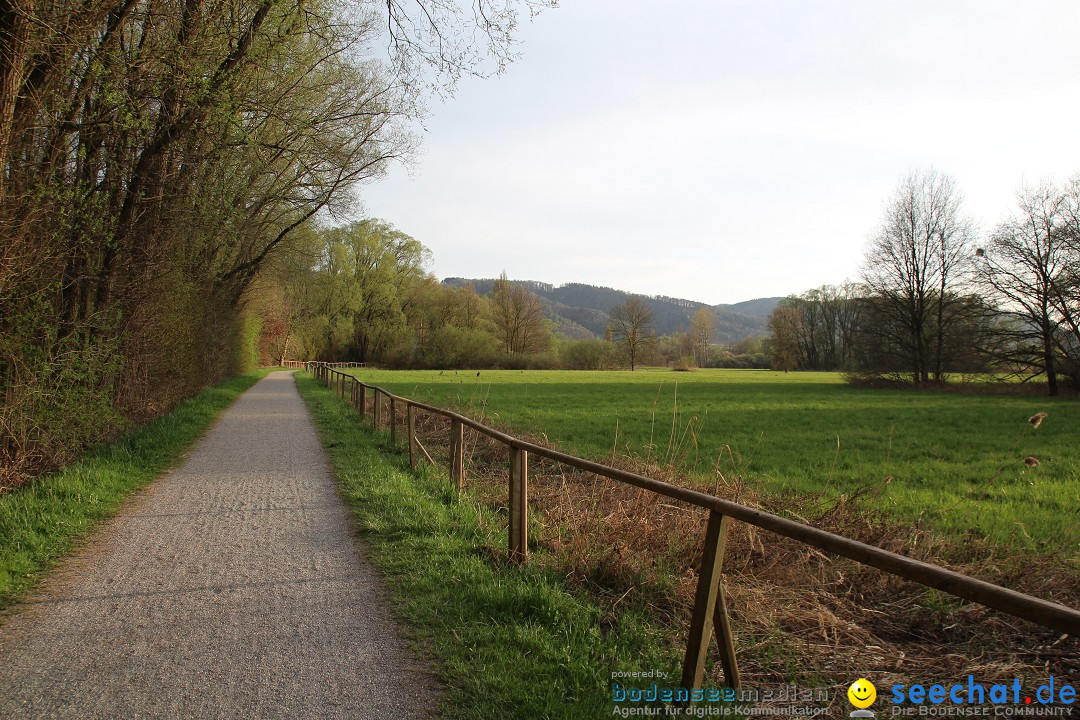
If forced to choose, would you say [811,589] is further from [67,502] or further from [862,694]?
[67,502]

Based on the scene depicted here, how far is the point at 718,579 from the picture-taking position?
2.73 metres

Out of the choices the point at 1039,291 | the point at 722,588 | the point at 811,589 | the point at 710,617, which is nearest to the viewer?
the point at 710,617

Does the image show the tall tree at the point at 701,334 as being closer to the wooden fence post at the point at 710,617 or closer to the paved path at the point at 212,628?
the paved path at the point at 212,628

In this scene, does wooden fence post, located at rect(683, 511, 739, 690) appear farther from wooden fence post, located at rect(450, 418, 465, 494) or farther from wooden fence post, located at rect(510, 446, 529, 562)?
wooden fence post, located at rect(450, 418, 465, 494)

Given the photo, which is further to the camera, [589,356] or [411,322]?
[589,356]

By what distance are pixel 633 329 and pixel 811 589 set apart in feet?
265

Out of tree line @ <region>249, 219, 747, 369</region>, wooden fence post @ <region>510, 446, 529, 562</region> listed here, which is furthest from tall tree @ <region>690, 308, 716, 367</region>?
wooden fence post @ <region>510, 446, 529, 562</region>

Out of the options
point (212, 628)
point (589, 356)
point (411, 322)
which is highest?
point (411, 322)

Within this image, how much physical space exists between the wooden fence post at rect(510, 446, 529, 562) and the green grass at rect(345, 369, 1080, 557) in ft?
7.94

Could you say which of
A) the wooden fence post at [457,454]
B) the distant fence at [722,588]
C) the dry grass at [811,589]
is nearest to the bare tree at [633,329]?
the wooden fence post at [457,454]

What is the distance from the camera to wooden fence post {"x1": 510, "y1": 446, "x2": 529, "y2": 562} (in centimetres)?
489

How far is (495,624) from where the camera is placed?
3680mm

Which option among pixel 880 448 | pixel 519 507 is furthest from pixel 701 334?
pixel 519 507

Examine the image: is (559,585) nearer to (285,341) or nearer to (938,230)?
(938,230)
